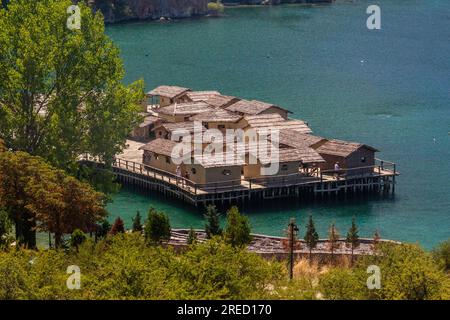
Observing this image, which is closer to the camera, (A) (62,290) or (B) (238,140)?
(A) (62,290)

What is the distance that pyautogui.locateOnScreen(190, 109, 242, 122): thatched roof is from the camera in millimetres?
78438

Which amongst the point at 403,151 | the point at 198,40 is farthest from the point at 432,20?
the point at 403,151

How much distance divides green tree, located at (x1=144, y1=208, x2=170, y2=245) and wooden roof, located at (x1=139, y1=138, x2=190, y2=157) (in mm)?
18091

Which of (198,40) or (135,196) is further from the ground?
(198,40)

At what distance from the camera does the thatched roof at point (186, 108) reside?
80688mm

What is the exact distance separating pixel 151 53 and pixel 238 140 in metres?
68.9

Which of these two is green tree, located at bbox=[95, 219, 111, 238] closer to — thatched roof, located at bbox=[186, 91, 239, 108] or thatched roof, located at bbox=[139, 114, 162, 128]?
thatched roof, located at bbox=[139, 114, 162, 128]

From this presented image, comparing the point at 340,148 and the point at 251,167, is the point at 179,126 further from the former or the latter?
the point at 340,148

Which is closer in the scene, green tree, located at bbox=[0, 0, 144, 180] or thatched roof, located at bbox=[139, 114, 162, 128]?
green tree, located at bbox=[0, 0, 144, 180]

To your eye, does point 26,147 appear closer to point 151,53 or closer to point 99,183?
point 99,183

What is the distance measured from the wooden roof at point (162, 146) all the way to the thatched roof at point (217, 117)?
21.8ft

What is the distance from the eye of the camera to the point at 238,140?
73250mm

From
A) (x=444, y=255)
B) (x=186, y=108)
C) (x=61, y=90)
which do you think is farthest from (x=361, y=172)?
(x=61, y=90)

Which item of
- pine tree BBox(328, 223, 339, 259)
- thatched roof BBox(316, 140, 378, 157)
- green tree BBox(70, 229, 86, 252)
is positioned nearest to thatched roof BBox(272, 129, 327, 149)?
thatched roof BBox(316, 140, 378, 157)
